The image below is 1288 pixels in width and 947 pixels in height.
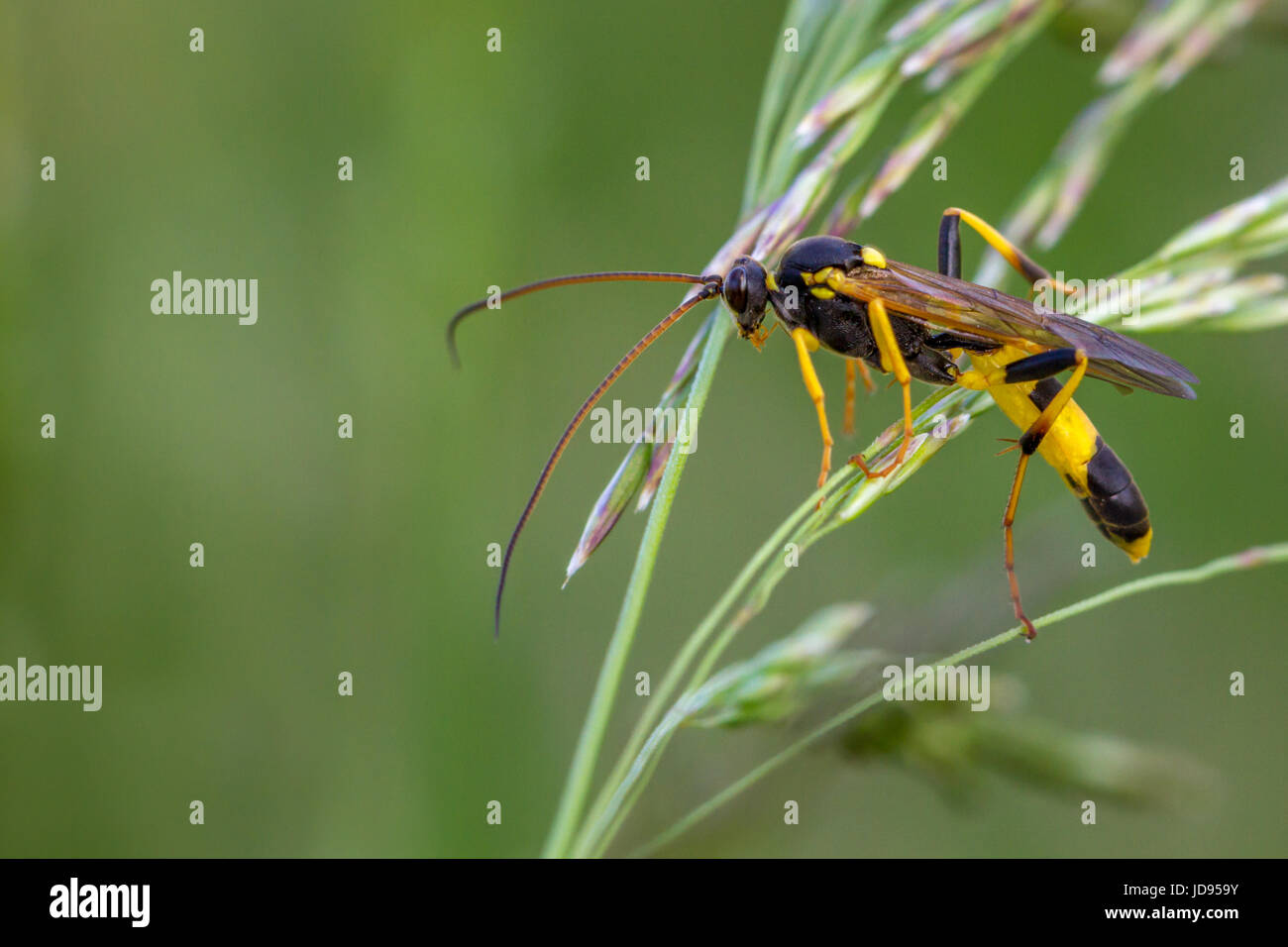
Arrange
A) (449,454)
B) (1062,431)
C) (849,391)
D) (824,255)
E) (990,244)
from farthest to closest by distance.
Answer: (849,391) < (449,454) < (990,244) < (824,255) < (1062,431)

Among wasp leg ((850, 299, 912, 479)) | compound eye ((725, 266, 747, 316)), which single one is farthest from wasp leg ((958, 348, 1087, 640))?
compound eye ((725, 266, 747, 316))

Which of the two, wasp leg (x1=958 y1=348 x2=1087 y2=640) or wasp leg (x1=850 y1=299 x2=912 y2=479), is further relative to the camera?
wasp leg (x1=850 y1=299 x2=912 y2=479)

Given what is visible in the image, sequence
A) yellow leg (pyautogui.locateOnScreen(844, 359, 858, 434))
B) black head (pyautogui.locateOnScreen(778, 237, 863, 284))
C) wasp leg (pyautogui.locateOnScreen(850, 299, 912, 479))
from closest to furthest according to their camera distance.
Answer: wasp leg (pyautogui.locateOnScreen(850, 299, 912, 479)) < black head (pyautogui.locateOnScreen(778, 237, 863, 284)) < yellow leg (pyautogui.locateOnScreen(844, 359, 858, 434))

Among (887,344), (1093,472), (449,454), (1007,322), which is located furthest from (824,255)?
(449,454)

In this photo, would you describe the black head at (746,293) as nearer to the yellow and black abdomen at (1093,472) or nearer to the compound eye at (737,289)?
the compound eye at (737,289)

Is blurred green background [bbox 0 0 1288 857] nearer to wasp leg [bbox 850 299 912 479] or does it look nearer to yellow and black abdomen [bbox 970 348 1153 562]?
yellow and black abdomen [bbox 970 348 1153 562]

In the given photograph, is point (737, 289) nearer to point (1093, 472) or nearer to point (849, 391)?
point (849, 391)
